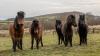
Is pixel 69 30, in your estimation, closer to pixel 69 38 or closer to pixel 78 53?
pixel 69 38

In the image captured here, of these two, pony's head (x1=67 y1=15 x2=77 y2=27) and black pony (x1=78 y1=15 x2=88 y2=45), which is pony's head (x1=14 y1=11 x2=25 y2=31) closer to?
pony's head (x1=67 y1=15 x2=77 y2=27)

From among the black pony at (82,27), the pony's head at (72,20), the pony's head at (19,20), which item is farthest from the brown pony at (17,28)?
the black pony at (82,27)

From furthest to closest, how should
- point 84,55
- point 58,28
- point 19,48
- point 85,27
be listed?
point 58,28, point 85,27, point 19,48, point 84,55

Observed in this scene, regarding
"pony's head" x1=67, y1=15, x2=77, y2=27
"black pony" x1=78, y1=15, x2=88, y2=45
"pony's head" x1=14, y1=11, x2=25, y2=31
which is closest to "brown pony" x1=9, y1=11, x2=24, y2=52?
"pony's head" x1=14, y1=11, x2=25, y2=31

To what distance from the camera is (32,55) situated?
20.7 meters

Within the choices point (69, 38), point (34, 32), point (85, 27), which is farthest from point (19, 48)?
point (85, 27)

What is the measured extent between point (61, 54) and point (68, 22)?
490 centimetres

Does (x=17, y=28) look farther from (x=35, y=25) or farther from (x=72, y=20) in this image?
(x=72, y=20)

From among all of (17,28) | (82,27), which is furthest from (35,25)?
(82,27)

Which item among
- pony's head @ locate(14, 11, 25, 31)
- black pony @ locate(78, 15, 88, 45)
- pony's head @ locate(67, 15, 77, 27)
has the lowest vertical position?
black pony @ locate(78, 15, 88, 45)

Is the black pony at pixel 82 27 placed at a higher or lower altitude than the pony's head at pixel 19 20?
lower

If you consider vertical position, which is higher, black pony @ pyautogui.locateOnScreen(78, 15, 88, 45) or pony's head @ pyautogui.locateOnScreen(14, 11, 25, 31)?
pony's head @ pyautogui.locateOnScreen(14, 11, 25, 31)

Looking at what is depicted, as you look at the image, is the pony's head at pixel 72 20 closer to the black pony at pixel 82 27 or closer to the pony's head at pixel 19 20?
the black pony at pixel 82 27

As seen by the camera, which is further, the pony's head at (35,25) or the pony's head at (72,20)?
the pony's head at (72,20)
